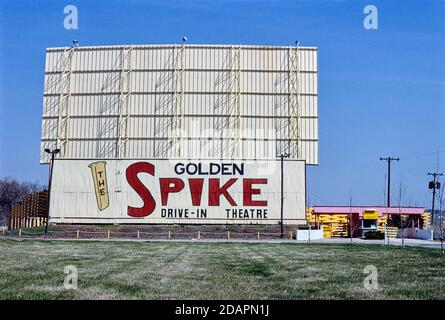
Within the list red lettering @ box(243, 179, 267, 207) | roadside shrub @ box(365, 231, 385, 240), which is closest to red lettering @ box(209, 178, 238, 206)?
red lettering @ box(243, 179, 267, 207)

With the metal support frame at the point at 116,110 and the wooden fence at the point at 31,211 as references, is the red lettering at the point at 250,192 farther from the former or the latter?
the wooden fence at the point at 31,211

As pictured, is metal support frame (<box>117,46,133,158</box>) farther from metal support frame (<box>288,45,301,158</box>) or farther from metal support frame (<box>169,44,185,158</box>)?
metal support frame (<box>288,45,301,158</box>)

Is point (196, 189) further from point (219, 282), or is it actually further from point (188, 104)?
point (219, 282)

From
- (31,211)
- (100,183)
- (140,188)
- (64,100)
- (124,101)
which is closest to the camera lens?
(140,188)

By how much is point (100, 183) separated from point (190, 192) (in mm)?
8594

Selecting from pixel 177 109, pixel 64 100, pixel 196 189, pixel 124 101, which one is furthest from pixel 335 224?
pixel 64 100

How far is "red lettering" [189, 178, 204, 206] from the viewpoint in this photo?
55906mm

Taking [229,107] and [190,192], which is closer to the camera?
[190,192]

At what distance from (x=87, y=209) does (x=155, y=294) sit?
48909mm

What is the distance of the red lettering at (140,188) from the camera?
184 ft

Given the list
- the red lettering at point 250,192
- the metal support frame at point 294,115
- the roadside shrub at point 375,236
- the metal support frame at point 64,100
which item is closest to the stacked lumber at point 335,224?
the metal support frame at point 294,115

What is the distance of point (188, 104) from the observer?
60.3m
